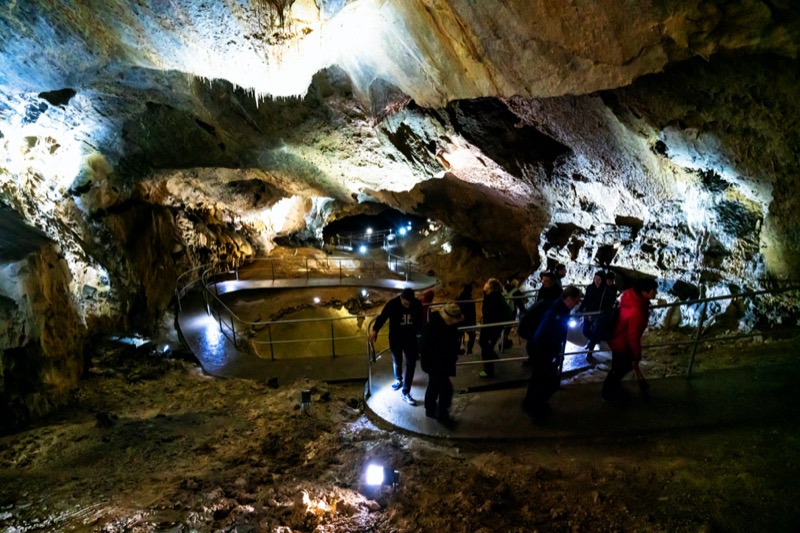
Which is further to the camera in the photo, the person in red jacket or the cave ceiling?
the person in red jacket

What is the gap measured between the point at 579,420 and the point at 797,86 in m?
4.29

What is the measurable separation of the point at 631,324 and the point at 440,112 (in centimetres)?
525

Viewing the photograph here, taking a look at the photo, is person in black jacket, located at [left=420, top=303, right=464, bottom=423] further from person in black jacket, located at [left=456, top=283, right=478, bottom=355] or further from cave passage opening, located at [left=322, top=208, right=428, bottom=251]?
cave passage opening, located at [left=322, top=208, right=428, bottom=251]

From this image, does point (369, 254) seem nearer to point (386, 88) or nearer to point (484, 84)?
point (386, 88)

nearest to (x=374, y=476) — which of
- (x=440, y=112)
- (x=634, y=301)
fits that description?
(x=634, y=301)

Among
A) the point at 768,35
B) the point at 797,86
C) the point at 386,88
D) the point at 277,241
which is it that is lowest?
the point at 277,241

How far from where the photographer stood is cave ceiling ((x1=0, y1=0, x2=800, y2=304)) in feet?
14.8

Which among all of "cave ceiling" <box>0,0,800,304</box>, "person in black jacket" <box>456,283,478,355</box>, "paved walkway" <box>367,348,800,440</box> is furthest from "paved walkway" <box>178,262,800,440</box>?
"cave ceiling" <box>0,0,800,304</box>

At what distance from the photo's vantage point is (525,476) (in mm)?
4043

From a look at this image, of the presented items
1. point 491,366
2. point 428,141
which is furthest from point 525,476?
point 428,141

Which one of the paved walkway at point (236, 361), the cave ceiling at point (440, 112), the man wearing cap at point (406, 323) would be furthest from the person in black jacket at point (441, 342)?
the paved walkway at point (236, 361)

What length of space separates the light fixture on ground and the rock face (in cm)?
475

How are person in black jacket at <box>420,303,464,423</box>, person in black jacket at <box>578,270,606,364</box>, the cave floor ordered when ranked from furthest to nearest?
1. person in black jacket at <box>578,270,606,364</box>
2. person in black jacket at <box>420,303,464,423</box>
3. the cave floor

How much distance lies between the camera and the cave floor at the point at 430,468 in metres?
3.47
